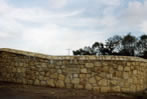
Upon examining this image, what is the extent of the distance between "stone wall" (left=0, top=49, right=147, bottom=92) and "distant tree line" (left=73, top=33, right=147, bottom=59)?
15.3m

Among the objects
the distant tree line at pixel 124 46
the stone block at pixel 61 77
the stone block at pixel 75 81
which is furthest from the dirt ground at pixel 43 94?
the distant tree line at pixel 124 46

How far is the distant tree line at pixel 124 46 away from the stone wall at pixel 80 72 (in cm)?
1535

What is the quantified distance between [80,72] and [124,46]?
18990 mm

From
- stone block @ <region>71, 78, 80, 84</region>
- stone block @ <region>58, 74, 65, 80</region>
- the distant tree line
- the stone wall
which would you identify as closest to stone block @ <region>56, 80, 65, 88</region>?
the stone wall

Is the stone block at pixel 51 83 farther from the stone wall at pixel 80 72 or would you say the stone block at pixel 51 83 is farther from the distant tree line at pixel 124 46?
the distant tree line at pixel 124 46

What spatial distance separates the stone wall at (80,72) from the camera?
26.1 feet

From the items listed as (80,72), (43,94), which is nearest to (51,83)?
(43,94)

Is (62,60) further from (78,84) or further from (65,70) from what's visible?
(78,84)

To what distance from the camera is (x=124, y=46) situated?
83.1 feet

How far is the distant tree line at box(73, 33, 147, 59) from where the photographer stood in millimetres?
23859

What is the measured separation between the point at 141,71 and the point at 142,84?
2.38 ft

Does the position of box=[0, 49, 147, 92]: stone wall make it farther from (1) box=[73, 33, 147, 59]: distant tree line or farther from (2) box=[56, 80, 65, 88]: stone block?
(1) box=[73, 33, 147, 59]: distant tree line

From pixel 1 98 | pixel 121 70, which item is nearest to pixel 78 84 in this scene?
pixel 121 70

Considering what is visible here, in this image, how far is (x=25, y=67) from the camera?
8.55 metres
